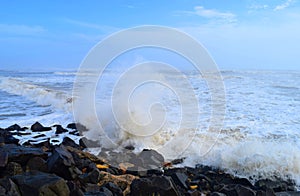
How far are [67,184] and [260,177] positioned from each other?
3717mm

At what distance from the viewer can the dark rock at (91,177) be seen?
165 inches

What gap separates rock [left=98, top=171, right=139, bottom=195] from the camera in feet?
14.2

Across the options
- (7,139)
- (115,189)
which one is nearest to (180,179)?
(115,189)

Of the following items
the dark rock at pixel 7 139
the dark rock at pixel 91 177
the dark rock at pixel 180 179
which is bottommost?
the dark rock at pixel 180 179

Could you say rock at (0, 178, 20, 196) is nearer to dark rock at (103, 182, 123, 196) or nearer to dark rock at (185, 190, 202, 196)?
dark rock at (103, 182, 123, 196)

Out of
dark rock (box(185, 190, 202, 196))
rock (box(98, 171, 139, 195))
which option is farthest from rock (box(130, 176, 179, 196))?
dark rock (box(185, 190, 202, 196))

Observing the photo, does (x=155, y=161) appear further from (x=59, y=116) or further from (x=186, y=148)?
(x=59, y=116)

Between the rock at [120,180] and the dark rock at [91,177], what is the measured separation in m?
0.11

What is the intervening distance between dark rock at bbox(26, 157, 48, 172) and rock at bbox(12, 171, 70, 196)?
719 mm

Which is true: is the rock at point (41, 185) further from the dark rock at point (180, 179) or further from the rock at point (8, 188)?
the dark rock at point (180, 179)

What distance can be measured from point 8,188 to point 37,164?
1145mm

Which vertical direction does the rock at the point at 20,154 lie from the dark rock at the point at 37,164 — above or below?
above

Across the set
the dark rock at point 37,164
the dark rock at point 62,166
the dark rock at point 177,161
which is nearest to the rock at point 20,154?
the dark rock at point 37,164

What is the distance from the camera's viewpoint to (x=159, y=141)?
7.84 metres
